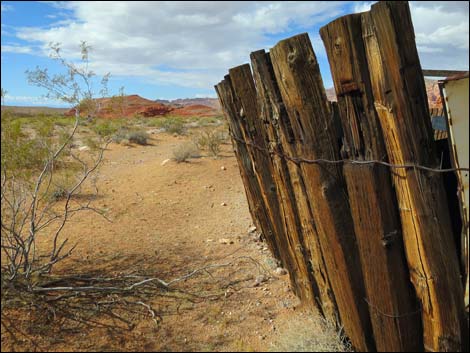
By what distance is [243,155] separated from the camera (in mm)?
4820

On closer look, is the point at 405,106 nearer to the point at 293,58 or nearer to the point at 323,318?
the point at 293,58

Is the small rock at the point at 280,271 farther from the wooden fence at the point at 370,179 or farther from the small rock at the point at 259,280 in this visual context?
the wooden fence at the point at 370,179

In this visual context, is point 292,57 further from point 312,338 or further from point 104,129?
point 104,129

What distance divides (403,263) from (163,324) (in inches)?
83.1

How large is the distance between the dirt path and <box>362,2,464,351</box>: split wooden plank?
4.55ft

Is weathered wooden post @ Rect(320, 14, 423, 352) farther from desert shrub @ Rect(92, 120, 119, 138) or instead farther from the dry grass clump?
desert shrub @ Rect(92, 120, 119, 138)

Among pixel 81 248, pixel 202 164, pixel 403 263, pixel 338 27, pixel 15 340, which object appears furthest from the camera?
pixel 202 164

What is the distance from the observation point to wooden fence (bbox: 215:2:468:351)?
2525 mm

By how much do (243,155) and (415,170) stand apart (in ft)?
8.08

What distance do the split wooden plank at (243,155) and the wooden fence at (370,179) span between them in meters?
0.77

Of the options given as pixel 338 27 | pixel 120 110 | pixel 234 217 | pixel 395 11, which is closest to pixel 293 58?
pixel 338 27

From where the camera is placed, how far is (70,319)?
12.1ft

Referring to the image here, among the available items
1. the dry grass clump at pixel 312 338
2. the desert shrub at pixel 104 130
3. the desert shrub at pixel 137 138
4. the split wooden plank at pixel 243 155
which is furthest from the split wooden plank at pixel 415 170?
the desert shrub at pixel 137 138

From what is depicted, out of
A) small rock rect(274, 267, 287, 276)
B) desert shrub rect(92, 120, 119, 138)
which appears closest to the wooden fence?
small rock rect(274, 267, 287, 276)
